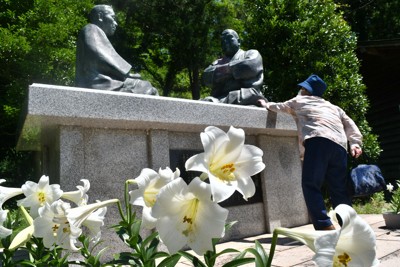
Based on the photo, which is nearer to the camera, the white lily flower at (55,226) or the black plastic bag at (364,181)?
the white lily flower at (55,226)

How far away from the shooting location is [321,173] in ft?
12.3

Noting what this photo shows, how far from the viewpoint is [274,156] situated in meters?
4.96

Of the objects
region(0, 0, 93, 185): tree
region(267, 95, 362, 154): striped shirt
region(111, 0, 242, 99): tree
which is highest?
region(111, 0, 242, 99): tree

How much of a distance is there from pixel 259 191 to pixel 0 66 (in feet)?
30.3

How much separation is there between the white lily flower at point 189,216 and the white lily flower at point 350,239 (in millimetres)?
173

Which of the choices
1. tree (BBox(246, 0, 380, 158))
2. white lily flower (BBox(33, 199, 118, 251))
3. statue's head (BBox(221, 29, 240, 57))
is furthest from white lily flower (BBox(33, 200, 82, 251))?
tree (BBox(246, 0, 380, 158))

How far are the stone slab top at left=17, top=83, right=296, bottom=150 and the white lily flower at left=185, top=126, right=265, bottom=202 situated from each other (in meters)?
2.67

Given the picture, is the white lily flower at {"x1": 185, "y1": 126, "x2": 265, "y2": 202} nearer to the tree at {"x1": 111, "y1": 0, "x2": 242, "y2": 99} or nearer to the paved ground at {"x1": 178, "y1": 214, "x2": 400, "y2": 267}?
the paved ground at {"x1": 178, "y1": 214, "x2": 400, "y2": 267}

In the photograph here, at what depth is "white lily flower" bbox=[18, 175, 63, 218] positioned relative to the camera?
1376 mm

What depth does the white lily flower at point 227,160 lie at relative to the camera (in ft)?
2.86

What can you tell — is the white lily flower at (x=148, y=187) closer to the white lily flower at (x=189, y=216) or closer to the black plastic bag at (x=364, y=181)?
the white lily flower at (x=189, y=216)

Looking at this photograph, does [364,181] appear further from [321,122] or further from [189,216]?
[189,216]

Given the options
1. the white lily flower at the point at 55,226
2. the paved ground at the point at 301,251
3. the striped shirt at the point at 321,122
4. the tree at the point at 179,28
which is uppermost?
Answer: the tree at the point at 179,28

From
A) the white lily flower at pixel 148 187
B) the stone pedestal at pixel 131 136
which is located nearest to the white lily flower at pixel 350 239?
the white lily flower at pixel 148 187
